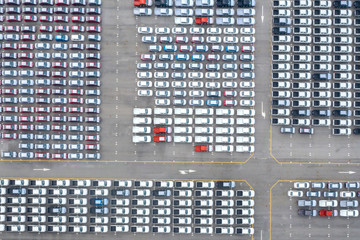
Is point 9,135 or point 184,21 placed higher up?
point 184,21

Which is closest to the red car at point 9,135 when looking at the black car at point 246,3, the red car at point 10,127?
the red car at point 10,127

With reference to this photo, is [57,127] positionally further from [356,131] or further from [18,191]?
[356,131]

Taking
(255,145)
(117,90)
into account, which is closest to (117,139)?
(117,90)

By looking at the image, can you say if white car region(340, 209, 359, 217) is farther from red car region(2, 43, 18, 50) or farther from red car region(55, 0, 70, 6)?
red car region(2, 43, 18, 50)

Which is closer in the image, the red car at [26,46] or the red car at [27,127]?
the red car at [27,127]

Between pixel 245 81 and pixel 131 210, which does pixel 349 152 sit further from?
pixel 131 210

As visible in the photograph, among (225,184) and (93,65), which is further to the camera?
(93,65)

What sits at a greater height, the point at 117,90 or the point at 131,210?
the point at 117,90

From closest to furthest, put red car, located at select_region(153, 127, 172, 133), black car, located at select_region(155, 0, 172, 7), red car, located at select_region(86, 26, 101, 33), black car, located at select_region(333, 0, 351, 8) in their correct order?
red car, located at select_region(153, 127, 172, 133)
red car, located at select_region(86, 26, 101, 33)
black car, located at select_region(333, 0, 351, 8)
black car, located at select_region(155, 0, 172, 7)

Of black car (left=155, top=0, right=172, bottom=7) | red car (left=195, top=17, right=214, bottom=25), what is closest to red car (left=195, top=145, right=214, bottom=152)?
red car (left=195, top=17, right=214, bottom=25)

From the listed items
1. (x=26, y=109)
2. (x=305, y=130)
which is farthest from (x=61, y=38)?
(x=305, y=130)

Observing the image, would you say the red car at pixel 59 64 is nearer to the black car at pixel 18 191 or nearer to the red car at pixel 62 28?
the red car at pixel 62 28
